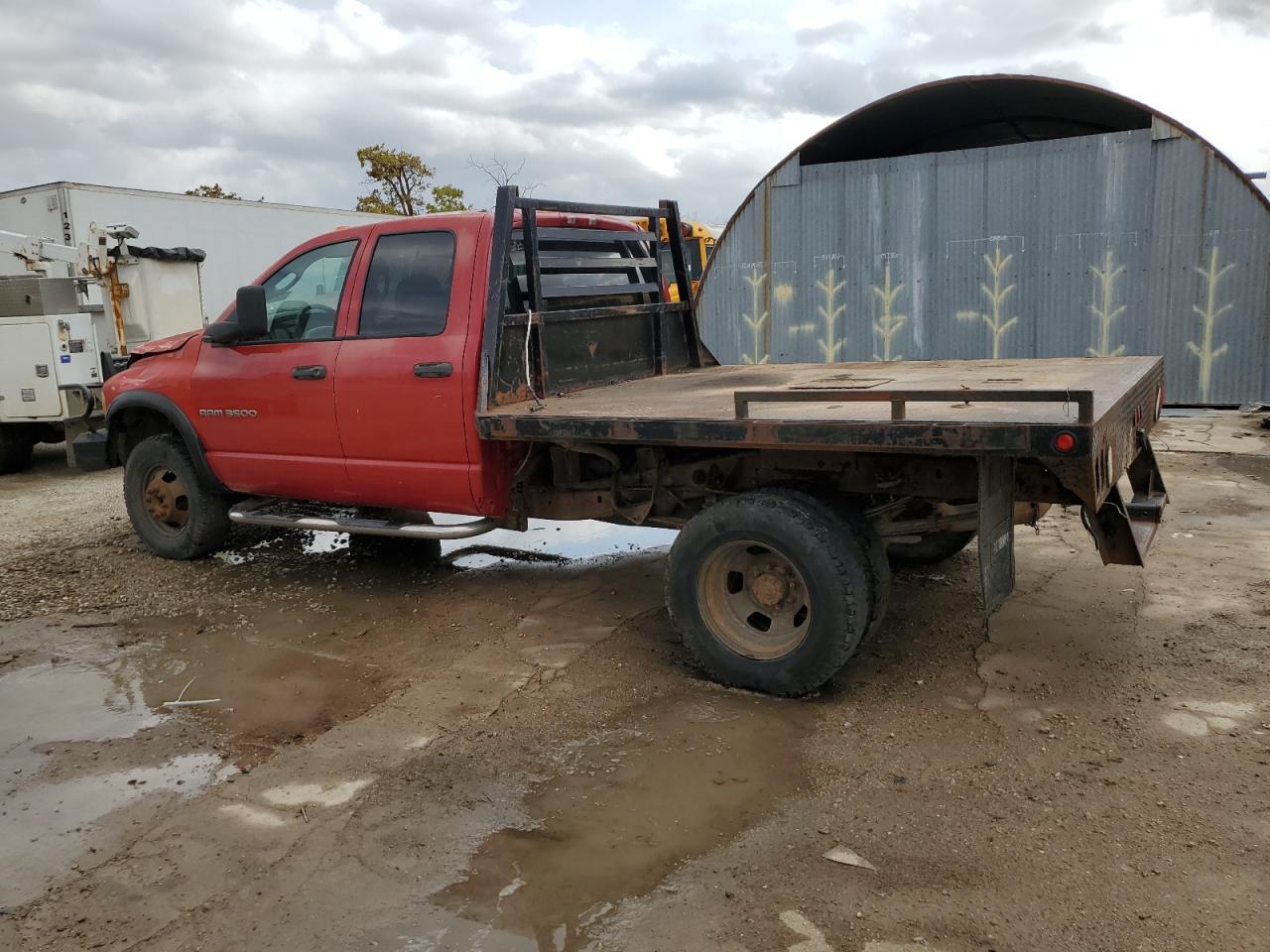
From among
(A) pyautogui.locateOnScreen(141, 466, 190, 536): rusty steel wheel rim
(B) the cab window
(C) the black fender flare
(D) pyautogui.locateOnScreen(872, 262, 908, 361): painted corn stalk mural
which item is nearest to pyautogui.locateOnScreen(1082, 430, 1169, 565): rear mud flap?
(B) the cab window

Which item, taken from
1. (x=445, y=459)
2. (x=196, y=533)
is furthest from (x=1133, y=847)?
(x=196, y=533)

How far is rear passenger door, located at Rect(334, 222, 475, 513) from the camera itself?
4930 mm

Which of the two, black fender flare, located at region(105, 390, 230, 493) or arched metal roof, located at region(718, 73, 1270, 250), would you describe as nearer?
black fender flare, located at region(105, 390, 230, 493)

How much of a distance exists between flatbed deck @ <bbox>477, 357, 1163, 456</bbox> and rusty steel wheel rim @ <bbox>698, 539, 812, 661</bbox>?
1.82 feet

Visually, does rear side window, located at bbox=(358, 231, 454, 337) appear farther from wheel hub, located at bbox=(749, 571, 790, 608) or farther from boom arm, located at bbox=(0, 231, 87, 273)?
boom arm, located at bbox=(0, 231, 87, 273)

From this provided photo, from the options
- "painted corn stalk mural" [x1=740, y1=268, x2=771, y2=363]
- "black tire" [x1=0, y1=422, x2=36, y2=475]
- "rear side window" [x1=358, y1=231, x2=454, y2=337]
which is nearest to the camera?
"rear side window" [x1=358, y1=231, x2=454, y2=337]

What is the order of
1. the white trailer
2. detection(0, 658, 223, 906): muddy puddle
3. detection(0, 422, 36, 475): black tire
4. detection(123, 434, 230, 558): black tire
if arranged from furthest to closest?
the white trailer → detection(0, 422, 36, 475): black tire → detection(123, 434, 230, 558): black tire → detection(0, 658, 223, 906): muddy puddle

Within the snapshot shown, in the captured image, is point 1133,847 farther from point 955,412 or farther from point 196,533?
point 196,533

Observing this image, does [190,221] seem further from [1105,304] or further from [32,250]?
[1105,304]

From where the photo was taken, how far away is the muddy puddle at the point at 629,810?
2.81m

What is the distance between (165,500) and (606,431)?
152 inches

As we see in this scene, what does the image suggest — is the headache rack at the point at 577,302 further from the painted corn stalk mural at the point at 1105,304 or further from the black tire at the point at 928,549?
the painted corn stalk mural at the point at 1105,304

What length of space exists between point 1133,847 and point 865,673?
5.04ft

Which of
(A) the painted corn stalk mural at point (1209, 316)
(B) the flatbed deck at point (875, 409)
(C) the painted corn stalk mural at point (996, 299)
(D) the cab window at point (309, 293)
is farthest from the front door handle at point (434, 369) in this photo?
(A) the painted corn stalk mural at point (1209, 316)
